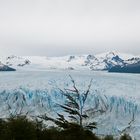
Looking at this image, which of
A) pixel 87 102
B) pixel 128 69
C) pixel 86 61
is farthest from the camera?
pixel 86 61

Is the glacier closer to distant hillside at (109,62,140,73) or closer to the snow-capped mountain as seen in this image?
distant hillside at (109,62,140,73)

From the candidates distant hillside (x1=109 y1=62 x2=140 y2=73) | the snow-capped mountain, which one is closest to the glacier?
distant hillside (x1=109 y1=62 x2=140 y2=73)

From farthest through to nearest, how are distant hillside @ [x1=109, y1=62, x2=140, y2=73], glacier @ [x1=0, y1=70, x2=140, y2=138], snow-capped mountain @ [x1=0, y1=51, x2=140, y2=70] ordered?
Answer: snow-capped mountain @ [x1=0, y1=51, x2=140, y2=70]
distant hillside @ [x1=109, y1=62, x2=140, y2=73]
glacier @ [x1=0, y1=70, x2=140, y2=138]

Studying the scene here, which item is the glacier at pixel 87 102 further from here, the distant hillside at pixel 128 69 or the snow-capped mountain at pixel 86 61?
the snow-capped mountain at pixel 86 61

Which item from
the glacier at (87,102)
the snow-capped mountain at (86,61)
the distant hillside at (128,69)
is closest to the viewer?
the glacier at (87,102)

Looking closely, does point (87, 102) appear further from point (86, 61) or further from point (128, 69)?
point (86, 61)

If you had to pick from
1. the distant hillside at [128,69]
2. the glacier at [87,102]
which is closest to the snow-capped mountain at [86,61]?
the distant hillside at [128,69]

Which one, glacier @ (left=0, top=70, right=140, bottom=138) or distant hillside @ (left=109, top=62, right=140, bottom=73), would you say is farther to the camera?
distant hillside @ (left=109, top=62, right=140, bottom=73)

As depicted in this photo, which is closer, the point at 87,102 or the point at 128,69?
the point at 87,102

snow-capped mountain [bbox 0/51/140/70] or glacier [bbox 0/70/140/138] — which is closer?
glacier [bbox 0/70/140/138]

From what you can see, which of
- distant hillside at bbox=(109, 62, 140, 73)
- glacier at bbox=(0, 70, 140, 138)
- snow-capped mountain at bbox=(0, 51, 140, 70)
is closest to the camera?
glacier at bbox=(0, 70, 140, 138)

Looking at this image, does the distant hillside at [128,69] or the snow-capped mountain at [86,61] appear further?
the snow-capped mountain at [86,61]

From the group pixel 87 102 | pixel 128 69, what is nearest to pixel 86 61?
pixel 128 69

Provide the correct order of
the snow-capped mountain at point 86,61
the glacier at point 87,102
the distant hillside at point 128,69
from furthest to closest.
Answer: the snow-capped mountain at point 86,61, the distant hillside at point 128,69, the glacier at point 87,102
